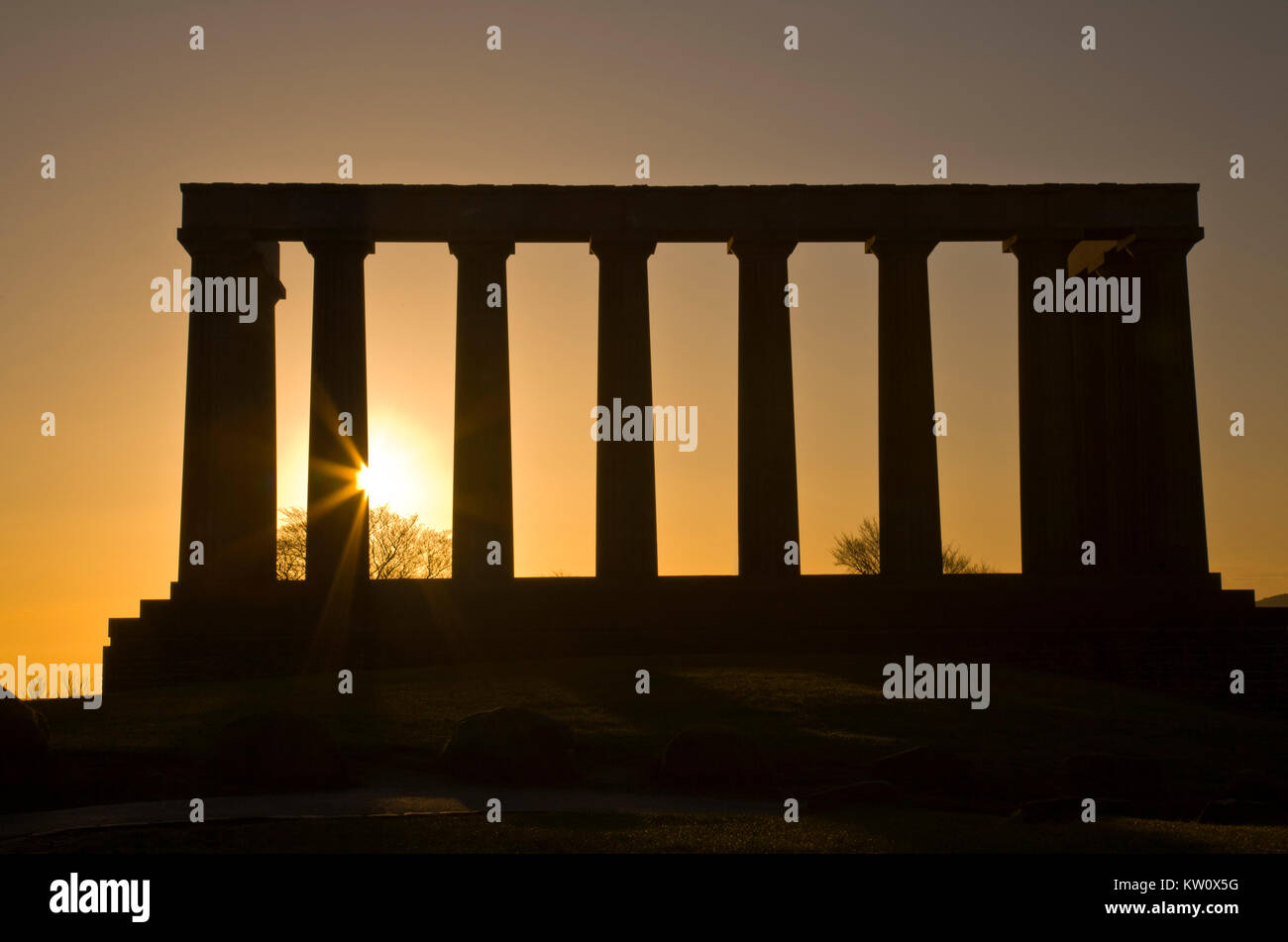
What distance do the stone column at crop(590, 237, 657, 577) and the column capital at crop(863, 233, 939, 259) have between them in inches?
473

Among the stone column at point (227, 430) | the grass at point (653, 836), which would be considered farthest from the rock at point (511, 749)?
the stone column at point (227, 430)

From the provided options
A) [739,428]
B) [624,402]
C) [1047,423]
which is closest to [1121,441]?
[1047,423]

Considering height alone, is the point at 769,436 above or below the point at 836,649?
above

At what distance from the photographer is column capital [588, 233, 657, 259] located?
246ft

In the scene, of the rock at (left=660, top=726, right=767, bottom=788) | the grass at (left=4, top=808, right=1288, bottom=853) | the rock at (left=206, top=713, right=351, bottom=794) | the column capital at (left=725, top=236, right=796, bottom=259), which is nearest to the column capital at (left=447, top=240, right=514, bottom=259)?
the column capital at (left=725, top=236, right=796, bottom=259)

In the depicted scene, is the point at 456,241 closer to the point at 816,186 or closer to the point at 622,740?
the point at 816,186

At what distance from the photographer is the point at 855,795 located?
117ft

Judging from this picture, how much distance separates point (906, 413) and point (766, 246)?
37.3 feet

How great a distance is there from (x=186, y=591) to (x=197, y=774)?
34223mm

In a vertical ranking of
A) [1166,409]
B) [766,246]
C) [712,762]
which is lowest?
[712,762]

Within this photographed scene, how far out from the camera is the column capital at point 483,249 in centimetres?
7500

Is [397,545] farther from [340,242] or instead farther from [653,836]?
[653,836]

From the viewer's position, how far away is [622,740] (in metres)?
43.8
